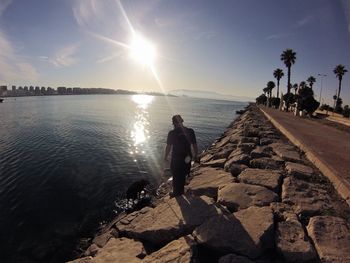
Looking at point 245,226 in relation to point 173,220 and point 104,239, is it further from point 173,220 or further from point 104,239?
point 104,239

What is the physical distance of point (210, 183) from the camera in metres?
7.53

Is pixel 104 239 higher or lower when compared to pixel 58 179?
higher

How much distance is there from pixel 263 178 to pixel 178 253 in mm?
3719

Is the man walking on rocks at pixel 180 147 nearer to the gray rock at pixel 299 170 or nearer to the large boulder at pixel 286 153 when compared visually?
the gray rock at pixel 299 170

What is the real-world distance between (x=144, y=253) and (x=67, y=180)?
8064mm

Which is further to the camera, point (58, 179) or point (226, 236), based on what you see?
point (58, 179)

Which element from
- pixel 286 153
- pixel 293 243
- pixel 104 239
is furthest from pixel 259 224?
pixel 286 153

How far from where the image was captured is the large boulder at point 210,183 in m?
7.00

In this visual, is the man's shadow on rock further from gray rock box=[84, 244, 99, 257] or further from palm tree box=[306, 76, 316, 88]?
palm tree box=[306, 76, 316, 88]

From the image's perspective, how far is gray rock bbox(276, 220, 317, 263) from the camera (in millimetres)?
3898

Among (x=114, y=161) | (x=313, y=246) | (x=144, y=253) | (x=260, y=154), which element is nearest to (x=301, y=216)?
(x=313, y=246)

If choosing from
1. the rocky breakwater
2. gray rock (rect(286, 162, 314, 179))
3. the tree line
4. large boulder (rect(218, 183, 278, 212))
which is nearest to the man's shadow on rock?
the rocky breakwater

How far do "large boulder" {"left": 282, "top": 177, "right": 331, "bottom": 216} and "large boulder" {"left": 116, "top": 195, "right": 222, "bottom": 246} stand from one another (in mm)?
1583

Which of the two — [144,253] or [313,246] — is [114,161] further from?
[313,246]
